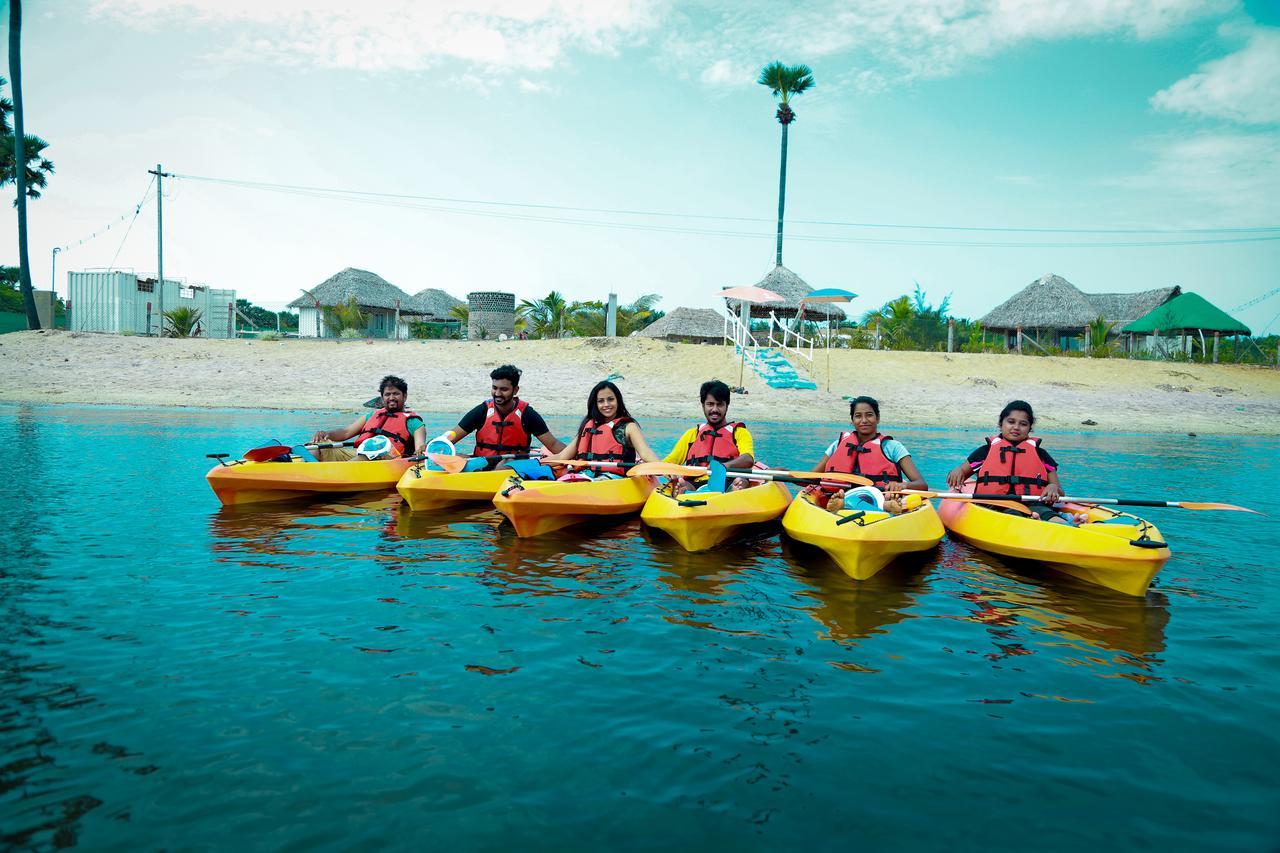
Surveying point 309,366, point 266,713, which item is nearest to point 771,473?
point 266,713

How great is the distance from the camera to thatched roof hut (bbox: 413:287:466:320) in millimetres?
39688

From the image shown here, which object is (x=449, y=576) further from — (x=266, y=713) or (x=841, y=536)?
(x=841, y=536)

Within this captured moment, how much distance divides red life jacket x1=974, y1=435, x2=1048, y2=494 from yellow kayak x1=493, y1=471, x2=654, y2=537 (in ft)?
10.6

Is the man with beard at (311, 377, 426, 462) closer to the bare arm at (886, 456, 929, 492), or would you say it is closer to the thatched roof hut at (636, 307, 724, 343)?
the bare arm at (886, 456, 929, 492)

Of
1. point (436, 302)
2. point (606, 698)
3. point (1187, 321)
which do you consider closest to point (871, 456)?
point (606, 698)

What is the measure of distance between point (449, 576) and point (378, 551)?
1.06 metres

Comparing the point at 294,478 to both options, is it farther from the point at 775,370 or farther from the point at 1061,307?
the point at 1061,307

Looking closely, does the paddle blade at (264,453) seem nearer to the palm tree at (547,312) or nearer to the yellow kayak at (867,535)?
the yellow kayak at (867,535)

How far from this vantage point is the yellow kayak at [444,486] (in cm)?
819

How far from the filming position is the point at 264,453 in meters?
8.55

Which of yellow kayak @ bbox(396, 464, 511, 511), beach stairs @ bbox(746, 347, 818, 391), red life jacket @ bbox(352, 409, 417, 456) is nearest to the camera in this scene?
yellow kayak @ bbox(396, 464, 511, 511)

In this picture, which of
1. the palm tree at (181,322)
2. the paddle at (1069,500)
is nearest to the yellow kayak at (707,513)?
the paddle at (1069,500)

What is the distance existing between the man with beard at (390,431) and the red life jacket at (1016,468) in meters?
5.87

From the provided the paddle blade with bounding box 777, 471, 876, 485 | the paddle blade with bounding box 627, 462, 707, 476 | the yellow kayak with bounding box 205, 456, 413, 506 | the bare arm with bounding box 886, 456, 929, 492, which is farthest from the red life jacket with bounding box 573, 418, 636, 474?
the bare arm with bounding box 886, 456, 929, 492
